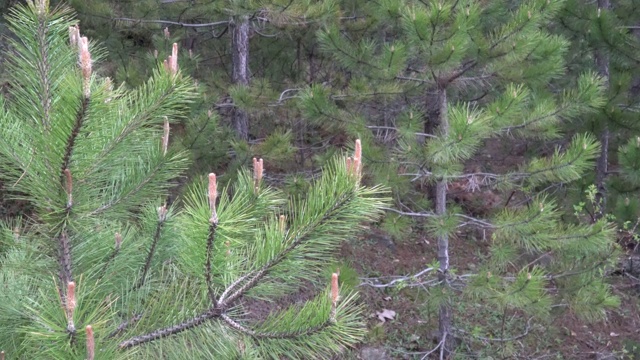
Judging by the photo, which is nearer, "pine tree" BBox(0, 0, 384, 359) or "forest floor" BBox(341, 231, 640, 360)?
"pine tree" BBox(0, 0, 384, 359)

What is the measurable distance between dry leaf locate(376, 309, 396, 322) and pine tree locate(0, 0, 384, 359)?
503cm

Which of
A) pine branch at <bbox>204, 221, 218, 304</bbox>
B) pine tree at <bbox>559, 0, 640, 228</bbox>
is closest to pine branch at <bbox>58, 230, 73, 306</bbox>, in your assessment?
pine branch at <bbox>204, 221, 218, 304</bbox>

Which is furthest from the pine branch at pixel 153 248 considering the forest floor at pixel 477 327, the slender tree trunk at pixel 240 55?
the slender tree trunk at pixel 240 55

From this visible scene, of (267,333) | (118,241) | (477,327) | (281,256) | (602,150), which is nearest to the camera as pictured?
(281,256)

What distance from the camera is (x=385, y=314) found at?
7270 millimetres

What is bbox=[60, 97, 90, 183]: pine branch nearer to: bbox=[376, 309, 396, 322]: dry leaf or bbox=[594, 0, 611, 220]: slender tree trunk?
bbox=[376, 309, 396, 322]: dry leaf

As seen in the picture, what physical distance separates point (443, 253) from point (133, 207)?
3.87 meters

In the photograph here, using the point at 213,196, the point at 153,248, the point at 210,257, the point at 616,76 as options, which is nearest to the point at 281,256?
the point at 210,257

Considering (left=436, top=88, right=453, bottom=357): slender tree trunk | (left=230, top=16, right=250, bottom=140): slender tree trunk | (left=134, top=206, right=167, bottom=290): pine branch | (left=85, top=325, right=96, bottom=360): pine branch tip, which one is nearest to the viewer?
(left=85, top=325, right=96, bottom=360): pine branch tip

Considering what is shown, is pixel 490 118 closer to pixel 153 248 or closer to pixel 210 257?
pixel 153 248

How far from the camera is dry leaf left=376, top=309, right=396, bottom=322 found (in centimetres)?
718

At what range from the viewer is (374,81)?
5406 millimetres

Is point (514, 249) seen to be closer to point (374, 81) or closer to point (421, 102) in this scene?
point (374, 81)

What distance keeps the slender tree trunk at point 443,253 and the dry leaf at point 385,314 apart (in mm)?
1107
